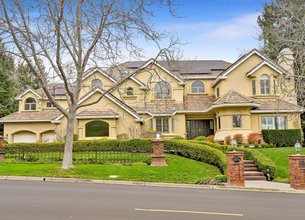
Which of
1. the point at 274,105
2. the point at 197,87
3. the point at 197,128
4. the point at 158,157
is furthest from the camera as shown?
the point at 197,87

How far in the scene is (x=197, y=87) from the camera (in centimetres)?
3431

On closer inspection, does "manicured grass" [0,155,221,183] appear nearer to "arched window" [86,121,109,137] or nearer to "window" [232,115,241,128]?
"arched window" [86,121,109,137]

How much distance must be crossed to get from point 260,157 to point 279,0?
372 inches

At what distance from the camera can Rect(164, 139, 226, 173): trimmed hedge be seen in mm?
19273

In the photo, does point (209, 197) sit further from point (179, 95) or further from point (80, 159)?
point (179, 95)

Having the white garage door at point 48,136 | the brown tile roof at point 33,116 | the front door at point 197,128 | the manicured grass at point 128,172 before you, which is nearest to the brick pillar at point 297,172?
the manicured grass at point 128,172

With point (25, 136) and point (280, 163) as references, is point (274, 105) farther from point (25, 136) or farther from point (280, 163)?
point (25, 136)

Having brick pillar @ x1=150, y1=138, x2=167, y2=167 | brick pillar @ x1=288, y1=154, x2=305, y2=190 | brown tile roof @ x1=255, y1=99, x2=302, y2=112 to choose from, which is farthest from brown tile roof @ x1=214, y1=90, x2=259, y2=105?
brick pillar @ x1=288, y1=154, x2=305, y2=190

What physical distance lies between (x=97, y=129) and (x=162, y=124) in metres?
6.33

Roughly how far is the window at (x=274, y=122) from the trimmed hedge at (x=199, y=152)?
1038cm

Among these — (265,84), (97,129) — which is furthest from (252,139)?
(97,129)

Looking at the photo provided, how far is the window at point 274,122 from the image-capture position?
29484 mm

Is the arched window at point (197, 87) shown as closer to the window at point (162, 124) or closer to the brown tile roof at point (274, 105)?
the window at point (162, 124)

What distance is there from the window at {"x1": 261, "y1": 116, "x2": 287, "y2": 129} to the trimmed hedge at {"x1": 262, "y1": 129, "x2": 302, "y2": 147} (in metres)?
1.75
